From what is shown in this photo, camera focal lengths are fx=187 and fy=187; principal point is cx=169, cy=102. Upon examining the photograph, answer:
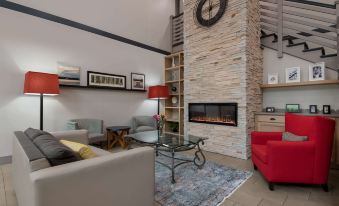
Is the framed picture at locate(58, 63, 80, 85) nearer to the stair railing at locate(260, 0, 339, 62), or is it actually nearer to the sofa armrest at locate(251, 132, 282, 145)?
the sofa armrest at locate(251, 132, 282, 145)

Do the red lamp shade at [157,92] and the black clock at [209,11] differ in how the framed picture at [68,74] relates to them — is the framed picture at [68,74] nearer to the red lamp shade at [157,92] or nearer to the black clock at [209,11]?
the red lamp shade at [157,92]

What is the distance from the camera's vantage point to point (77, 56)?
3.98 m

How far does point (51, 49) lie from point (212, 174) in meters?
3.68

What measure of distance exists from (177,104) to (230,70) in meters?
2.26

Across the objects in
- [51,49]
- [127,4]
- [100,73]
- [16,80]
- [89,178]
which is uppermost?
[127,4]

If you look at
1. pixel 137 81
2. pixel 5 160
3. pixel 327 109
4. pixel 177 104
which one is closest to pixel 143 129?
pixel 137 81

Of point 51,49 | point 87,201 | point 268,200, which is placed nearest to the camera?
point 87,201

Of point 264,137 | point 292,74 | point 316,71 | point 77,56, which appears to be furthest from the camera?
point 77,56

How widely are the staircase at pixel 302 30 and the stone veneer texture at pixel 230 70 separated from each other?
0.27 m

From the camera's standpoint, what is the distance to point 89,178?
1.21 meters

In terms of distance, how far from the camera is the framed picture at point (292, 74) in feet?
11.3

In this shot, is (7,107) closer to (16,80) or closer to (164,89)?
(16,80)

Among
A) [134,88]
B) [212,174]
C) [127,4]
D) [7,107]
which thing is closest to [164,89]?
[134,88]

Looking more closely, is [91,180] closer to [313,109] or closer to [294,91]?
[313,109]
